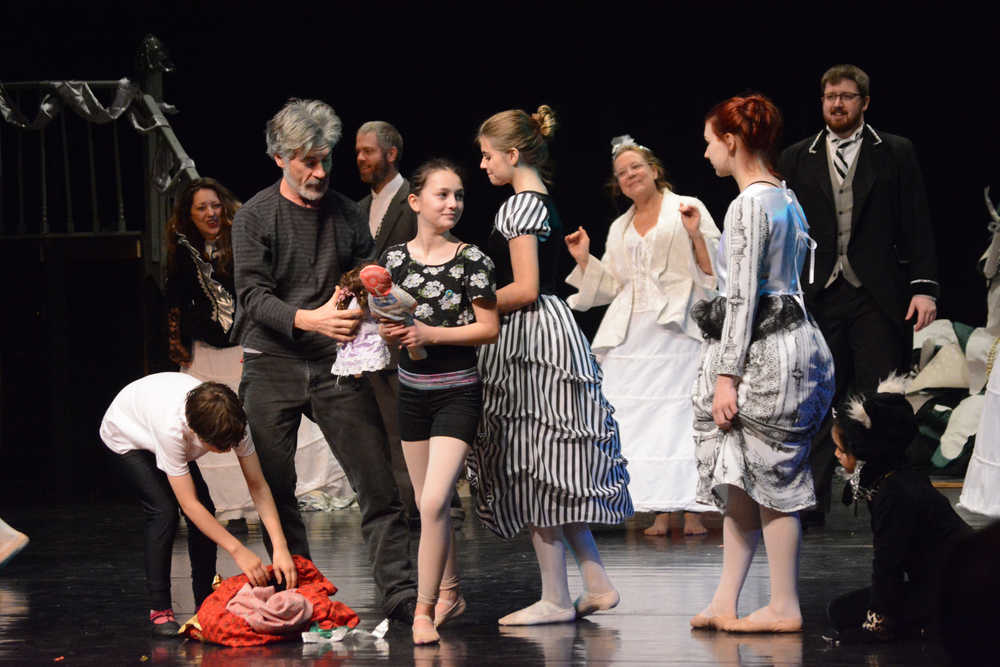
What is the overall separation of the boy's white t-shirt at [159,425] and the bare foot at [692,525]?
209 centimetres

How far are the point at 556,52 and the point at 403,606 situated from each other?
13.8ft

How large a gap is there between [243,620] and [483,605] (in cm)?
69

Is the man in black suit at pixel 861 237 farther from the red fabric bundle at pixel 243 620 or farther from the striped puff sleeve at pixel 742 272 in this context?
the red fabric bundle at pixel 243 620

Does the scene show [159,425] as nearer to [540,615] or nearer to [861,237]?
[540,615]

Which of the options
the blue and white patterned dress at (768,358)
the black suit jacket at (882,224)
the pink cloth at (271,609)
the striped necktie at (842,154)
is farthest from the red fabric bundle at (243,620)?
the striped necktie at (842,154)

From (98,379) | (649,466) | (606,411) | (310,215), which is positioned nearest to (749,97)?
(606,411)

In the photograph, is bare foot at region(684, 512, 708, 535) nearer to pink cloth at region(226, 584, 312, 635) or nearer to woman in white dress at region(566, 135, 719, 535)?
woman in white dress at region(566, 135, 719, 535)

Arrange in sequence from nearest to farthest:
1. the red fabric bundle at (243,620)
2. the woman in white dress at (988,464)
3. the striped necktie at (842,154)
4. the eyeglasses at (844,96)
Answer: the red fabric bundle at (243,620) → the woman in white dress at (988,464) → the eyeglasses at (844,96) → the striped necktie at (842,154)

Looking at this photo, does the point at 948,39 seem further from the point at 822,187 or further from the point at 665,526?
the point at 665,526

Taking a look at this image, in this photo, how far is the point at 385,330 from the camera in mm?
2939

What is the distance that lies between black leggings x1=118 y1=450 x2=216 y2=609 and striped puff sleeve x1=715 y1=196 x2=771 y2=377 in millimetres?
1347

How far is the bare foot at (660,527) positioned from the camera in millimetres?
4871

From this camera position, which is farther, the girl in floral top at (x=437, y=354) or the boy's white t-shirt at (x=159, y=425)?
the boy's white t-shirt at (x=159, y=425)

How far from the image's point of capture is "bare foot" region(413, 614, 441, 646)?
9.77 feet
